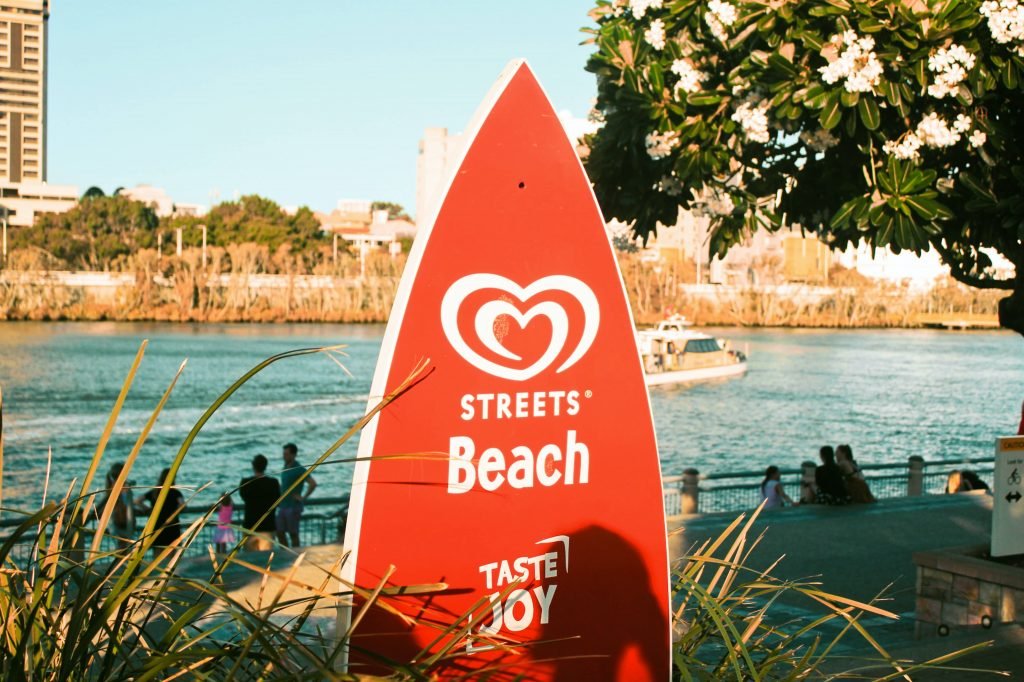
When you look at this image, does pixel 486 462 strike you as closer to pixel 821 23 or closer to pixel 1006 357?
pixel 821 23

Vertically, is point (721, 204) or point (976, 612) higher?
point (721, 204)

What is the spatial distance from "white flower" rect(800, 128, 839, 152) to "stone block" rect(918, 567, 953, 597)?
10.3 feet

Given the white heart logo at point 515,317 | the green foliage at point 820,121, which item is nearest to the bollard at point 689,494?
the green foliage at point 820,121

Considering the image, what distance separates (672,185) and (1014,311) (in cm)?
280

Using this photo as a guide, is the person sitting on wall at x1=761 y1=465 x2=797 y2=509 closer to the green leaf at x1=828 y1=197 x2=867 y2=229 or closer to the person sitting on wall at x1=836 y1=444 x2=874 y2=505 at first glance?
the person sitting on wall at x1=836 y1=444 x2=874 y2=505

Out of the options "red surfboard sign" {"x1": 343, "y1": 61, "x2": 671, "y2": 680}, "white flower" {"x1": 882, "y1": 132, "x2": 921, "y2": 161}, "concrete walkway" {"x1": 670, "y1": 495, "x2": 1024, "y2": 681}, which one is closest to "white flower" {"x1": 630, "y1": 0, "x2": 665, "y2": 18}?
"white flower" {"x1": 882, "y1": 132, "x2": 921, "y2": 161}

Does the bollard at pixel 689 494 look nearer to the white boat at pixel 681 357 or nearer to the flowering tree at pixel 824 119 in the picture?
the flowering tree at pixel 824 119

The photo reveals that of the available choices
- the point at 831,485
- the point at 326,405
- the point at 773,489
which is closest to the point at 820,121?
the point at 773,489

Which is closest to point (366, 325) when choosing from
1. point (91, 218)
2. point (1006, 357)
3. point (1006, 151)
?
point (91, 218)

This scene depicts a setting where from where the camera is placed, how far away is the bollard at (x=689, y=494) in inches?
592

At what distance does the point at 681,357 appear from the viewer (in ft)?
199

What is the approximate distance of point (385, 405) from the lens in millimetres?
3441

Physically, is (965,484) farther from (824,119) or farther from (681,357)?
(681,357)

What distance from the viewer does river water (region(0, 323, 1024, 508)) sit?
34.9 meters
